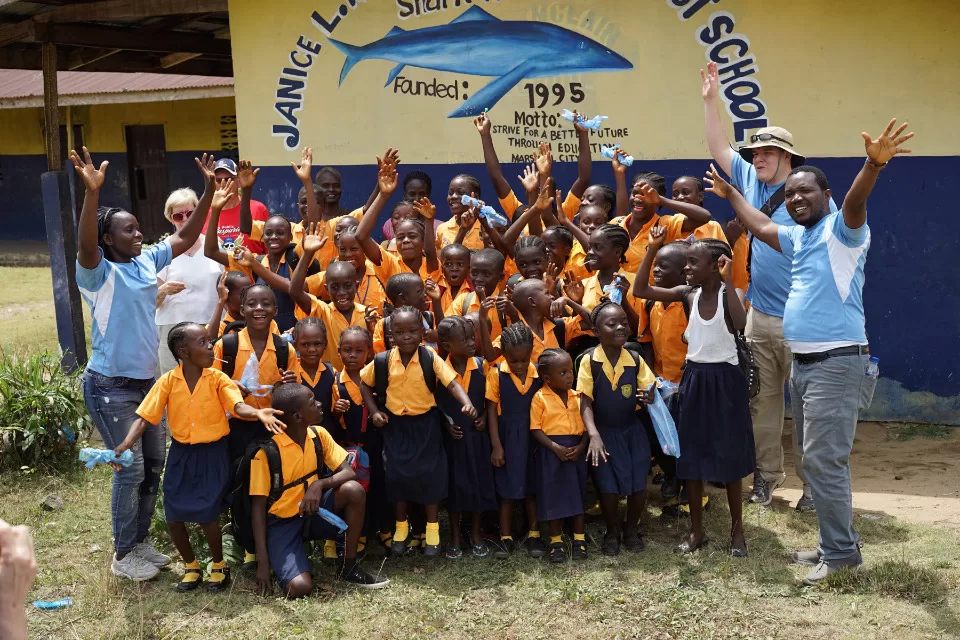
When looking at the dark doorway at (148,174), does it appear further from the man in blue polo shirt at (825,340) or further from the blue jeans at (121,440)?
the man in blue polo shirt at (825,340)

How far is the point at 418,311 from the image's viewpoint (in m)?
4.57

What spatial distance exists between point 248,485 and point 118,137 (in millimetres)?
13032

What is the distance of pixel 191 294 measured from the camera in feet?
17.5

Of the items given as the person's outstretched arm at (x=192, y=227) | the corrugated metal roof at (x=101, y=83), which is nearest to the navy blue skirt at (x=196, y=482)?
the person's outstretched arm at (x=192, y=227)

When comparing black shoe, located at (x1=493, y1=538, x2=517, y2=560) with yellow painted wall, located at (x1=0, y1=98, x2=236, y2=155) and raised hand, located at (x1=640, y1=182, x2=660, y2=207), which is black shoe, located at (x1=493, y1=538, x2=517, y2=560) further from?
yellow painted wall, located at (x1=0, y1=98, x2=236, y2=155)

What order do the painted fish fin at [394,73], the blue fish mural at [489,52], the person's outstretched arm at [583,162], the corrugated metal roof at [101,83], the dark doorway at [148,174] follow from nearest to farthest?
the person's outstretched arm at [583,162], the blue fish mural at [489,52], the painted fish fin at [394,73], the corrugated metal roof at [101,83], the dark doorway at [148,174]

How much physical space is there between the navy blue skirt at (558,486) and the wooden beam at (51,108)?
512 cm

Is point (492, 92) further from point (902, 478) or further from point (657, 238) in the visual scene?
point (902, 478)

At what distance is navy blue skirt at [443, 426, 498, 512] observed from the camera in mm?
4562

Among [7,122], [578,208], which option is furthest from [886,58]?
[7,122]

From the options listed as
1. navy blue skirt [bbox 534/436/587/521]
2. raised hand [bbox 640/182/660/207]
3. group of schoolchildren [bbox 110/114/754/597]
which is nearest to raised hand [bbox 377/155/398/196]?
group of schoolchildren [bbox 110/114/754/597]

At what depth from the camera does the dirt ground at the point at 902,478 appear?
→ 4988 mm

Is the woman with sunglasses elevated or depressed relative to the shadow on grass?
elevated

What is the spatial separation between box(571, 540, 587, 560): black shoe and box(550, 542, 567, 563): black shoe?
5 cm
